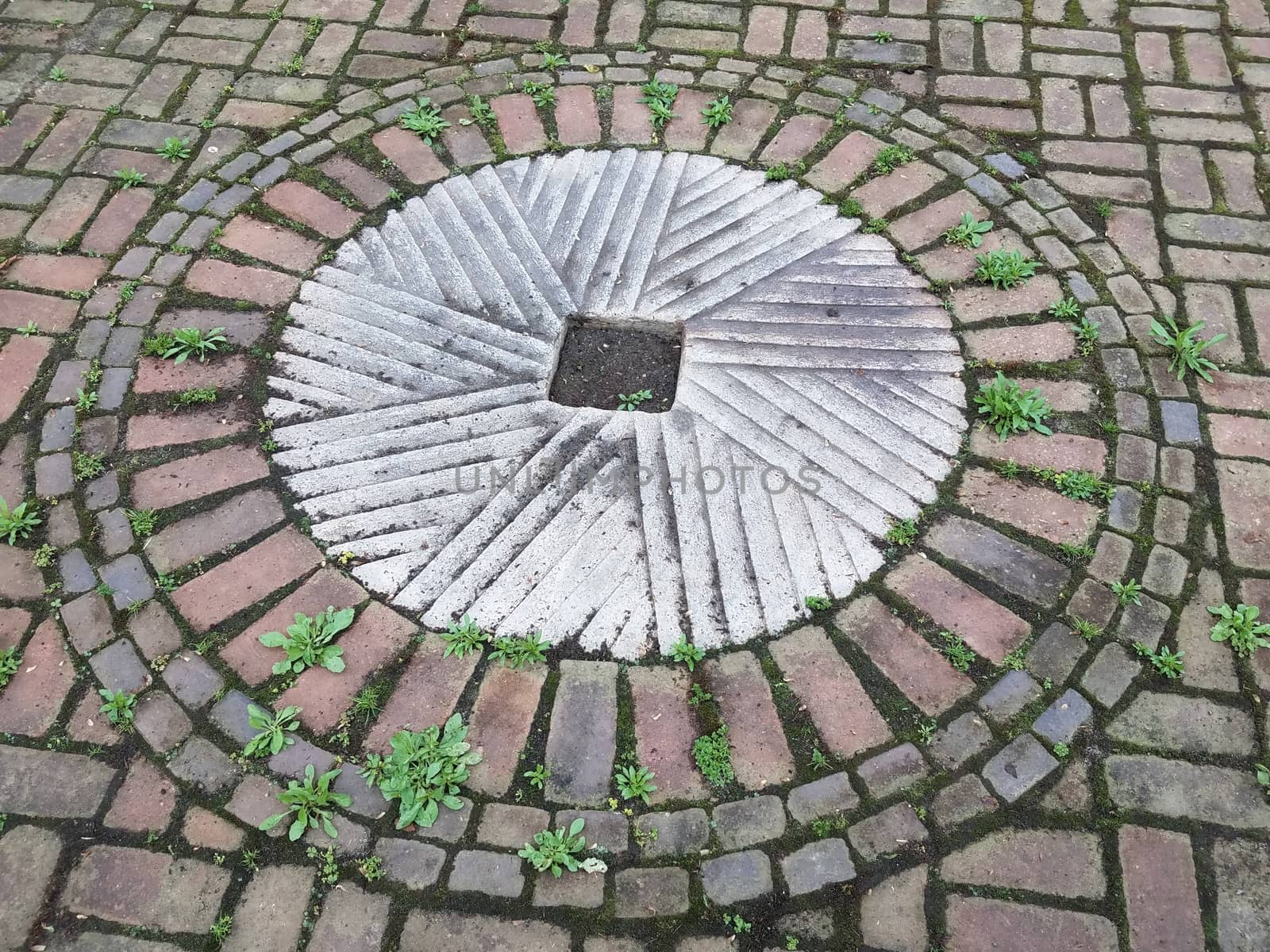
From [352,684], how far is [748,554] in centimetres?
117

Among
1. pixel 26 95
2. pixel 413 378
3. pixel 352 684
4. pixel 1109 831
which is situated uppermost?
pixel 26 95

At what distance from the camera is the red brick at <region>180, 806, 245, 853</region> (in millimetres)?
2311

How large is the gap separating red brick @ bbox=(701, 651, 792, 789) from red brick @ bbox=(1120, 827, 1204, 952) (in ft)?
2.13

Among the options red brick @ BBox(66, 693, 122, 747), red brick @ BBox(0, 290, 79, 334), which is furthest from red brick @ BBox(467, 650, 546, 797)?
red brick @ BBox(0, 290, 79, 334)

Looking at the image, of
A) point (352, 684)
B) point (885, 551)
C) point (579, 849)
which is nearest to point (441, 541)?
point (352, 684)

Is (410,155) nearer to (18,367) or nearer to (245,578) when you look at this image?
(18,367)

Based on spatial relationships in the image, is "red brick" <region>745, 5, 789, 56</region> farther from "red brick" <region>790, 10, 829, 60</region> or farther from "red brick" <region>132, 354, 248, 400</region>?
"red brick" <region>132, 354, 248, 400</region>

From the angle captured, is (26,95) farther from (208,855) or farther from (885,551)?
(885,551)

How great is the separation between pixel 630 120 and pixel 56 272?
2277 mm

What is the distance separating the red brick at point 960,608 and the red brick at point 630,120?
2.12 meters

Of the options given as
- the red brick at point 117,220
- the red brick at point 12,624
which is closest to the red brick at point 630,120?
the red brick at point 117,220

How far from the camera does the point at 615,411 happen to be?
308 centimetres

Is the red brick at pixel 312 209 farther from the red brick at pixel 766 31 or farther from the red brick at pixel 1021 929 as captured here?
the red brick at pixel 1021 929

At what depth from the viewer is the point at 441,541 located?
2.79 meters
